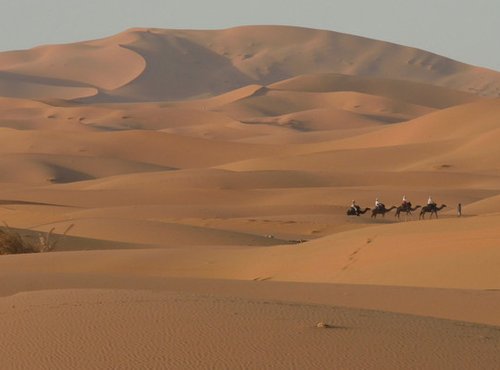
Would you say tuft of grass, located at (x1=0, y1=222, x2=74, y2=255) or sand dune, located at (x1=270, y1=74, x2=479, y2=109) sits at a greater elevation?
tuft of grass, located at (x1=0, y1=222, x2=74, y2=255)

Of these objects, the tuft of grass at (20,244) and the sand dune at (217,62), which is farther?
the sand dune at (217,62)

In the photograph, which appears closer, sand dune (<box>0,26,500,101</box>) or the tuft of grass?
the tuft of grass

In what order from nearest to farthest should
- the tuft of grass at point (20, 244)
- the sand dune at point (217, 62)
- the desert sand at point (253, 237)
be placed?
the desert sand at point (253, 237), the tuft of grass at point (20, 244), the sand dune at point (217, 62)

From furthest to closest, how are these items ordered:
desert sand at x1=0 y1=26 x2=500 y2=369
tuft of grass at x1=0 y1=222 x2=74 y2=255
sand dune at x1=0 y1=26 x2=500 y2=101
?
sand dune at x1=0 y1=26 x2=500 y2=101
tuft of grass at x1=0 y1=222 x2=74 y2=255
desert sand at x1=0 y1=26 x2=500 y2=369

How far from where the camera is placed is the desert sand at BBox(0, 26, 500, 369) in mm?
6188

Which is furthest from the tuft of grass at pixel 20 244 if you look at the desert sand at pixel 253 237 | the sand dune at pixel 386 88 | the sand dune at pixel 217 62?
the sand dune at pixel 217 62

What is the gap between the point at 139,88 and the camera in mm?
133500

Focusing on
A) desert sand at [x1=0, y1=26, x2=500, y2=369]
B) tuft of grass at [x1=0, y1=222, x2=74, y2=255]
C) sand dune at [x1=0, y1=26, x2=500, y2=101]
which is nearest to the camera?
desert sand at [x1=0, y1=26, x2=500, y2=369]

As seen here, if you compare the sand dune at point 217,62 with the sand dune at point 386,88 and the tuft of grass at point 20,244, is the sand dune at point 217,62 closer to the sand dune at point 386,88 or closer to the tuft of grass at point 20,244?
the sand dune at point 386,88

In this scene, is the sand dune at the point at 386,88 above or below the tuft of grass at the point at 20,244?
below

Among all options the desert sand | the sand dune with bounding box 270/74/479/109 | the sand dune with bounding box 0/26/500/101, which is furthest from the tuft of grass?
the sand dune with bounding box 0/26/500/101

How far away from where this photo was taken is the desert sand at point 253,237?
619 centimetres

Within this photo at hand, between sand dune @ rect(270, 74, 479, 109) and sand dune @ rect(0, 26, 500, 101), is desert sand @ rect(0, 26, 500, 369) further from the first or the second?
sand dune @ rect(0, 26, 500, 101)

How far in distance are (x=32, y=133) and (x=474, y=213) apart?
3427cm
